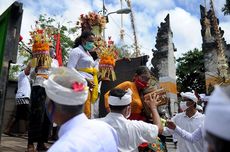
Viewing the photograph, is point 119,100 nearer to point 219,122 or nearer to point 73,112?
point 73,112

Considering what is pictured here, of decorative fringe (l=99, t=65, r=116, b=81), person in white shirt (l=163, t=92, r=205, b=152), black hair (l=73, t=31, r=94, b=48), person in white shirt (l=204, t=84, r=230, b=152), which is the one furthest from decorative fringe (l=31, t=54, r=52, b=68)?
person in white shirt (l=204, t=84, r=230, b=152)

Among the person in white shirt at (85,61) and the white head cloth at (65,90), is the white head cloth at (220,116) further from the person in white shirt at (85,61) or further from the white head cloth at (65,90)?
the person in white shirt at (85,61)

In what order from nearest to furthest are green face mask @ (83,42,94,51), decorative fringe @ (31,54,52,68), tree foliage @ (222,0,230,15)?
decorative fringe @ (31,54,52,68) < green face mask @ (83,42,94,51) < tree foliage @ (222,0,230,15)

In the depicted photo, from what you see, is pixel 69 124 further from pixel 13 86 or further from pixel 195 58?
pixel 195 58

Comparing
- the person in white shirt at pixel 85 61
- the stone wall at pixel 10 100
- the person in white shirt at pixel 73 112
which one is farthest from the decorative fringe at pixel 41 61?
the stone wall at pixel 10 100

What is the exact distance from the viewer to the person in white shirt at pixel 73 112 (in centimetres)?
210

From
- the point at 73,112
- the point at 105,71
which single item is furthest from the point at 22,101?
the point at 73,112

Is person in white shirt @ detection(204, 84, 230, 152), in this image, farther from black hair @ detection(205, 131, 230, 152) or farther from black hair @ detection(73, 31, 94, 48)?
black hair @ detection(73, 31, 94, 48)

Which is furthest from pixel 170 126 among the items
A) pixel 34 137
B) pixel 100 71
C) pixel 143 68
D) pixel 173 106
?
pixel 173 106

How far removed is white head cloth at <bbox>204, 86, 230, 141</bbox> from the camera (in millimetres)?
1121

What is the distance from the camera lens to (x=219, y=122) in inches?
44.8

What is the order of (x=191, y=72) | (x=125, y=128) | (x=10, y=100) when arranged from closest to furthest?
(x=125, y=128) → (x=10, y=100) → (x=191, y=72)

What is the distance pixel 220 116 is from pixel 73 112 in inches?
48.0

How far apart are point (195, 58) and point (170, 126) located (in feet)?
131
